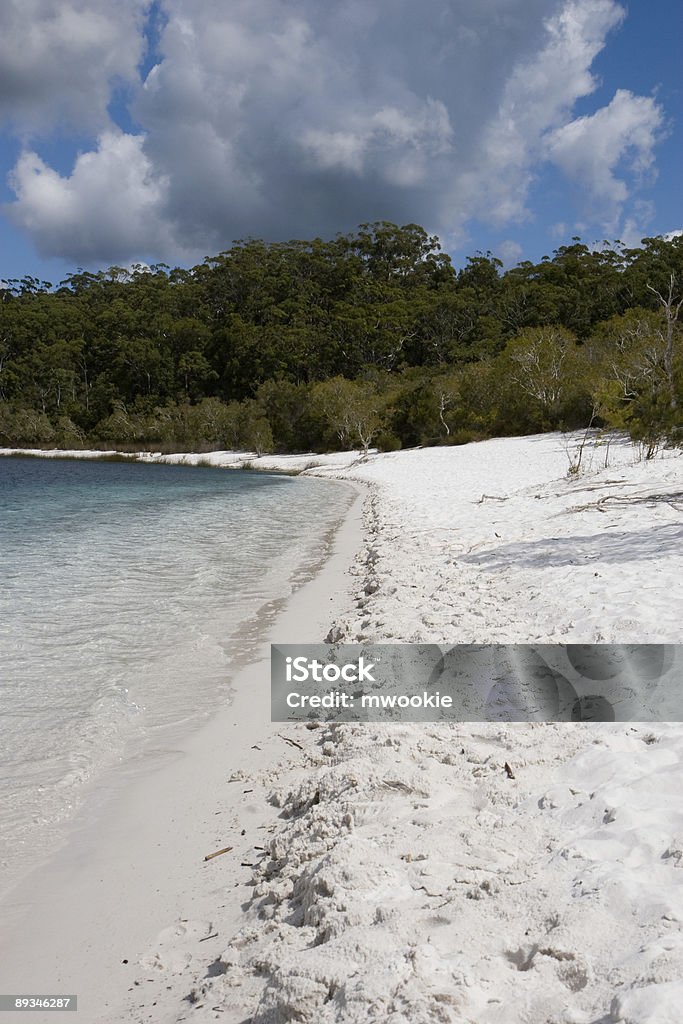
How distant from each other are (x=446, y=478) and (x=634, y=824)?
19544 millimetres

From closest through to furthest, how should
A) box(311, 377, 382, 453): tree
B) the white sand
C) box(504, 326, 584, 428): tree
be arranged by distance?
the white sand
box(504, 326, 584, 428): tree
box(311, 377, 382, 453): tree

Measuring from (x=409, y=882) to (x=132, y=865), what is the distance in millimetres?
1418

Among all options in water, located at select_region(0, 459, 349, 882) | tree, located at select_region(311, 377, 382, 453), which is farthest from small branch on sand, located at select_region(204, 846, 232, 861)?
tree, located at select_region(311, 377, 382, 453)

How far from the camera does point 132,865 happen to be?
3.06 m

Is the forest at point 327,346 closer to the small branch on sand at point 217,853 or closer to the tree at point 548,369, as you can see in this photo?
the tree at point 548,369

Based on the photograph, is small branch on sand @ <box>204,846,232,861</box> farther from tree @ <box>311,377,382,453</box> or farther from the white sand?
tree @ <box>311,377,382,453</box>

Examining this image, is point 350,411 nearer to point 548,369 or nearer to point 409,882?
point 548,369

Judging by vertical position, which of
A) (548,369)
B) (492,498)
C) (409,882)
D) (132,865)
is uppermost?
(548,369)

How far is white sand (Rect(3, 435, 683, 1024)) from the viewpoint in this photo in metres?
1.90

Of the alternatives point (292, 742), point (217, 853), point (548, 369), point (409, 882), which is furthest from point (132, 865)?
point (548, 369)

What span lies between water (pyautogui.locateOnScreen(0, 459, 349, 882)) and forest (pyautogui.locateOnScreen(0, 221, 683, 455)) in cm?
2490

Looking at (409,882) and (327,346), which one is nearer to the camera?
(409,882)

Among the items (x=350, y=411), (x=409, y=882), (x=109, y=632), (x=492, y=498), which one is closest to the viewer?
(x=409, y=882)

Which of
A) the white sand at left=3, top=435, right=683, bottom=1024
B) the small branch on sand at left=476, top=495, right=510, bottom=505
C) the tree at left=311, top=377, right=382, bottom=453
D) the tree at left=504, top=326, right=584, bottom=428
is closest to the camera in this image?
the white sand at left=3, top=435, right=683, bottom=1024
